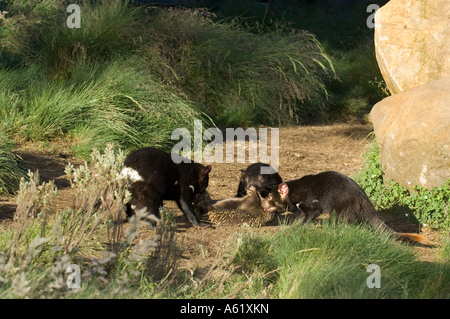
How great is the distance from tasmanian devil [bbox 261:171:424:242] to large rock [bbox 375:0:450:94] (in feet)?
5.28

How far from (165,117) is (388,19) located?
114 inches

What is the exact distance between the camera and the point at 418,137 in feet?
20.4

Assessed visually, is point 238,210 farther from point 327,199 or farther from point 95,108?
point 95,108

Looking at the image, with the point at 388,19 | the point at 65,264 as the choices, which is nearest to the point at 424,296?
the point at 65,264

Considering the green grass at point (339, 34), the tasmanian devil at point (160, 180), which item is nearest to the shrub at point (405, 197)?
the tasmanian devil at point (160, 180)

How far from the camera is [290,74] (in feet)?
33.9

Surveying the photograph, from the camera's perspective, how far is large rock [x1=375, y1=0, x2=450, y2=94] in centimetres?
688

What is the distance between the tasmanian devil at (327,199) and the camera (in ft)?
18.9

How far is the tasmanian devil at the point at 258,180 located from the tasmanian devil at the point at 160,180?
55 centimetres

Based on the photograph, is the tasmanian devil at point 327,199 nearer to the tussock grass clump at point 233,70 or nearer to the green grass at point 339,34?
the tussock grass clump at point 233,70

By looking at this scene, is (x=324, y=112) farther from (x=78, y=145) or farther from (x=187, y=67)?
(x=78, y=145)

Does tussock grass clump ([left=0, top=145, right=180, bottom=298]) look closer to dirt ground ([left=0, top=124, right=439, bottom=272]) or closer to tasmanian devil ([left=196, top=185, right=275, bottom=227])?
dirt ground ([left=0, top=124, right=439, bottom=272])
